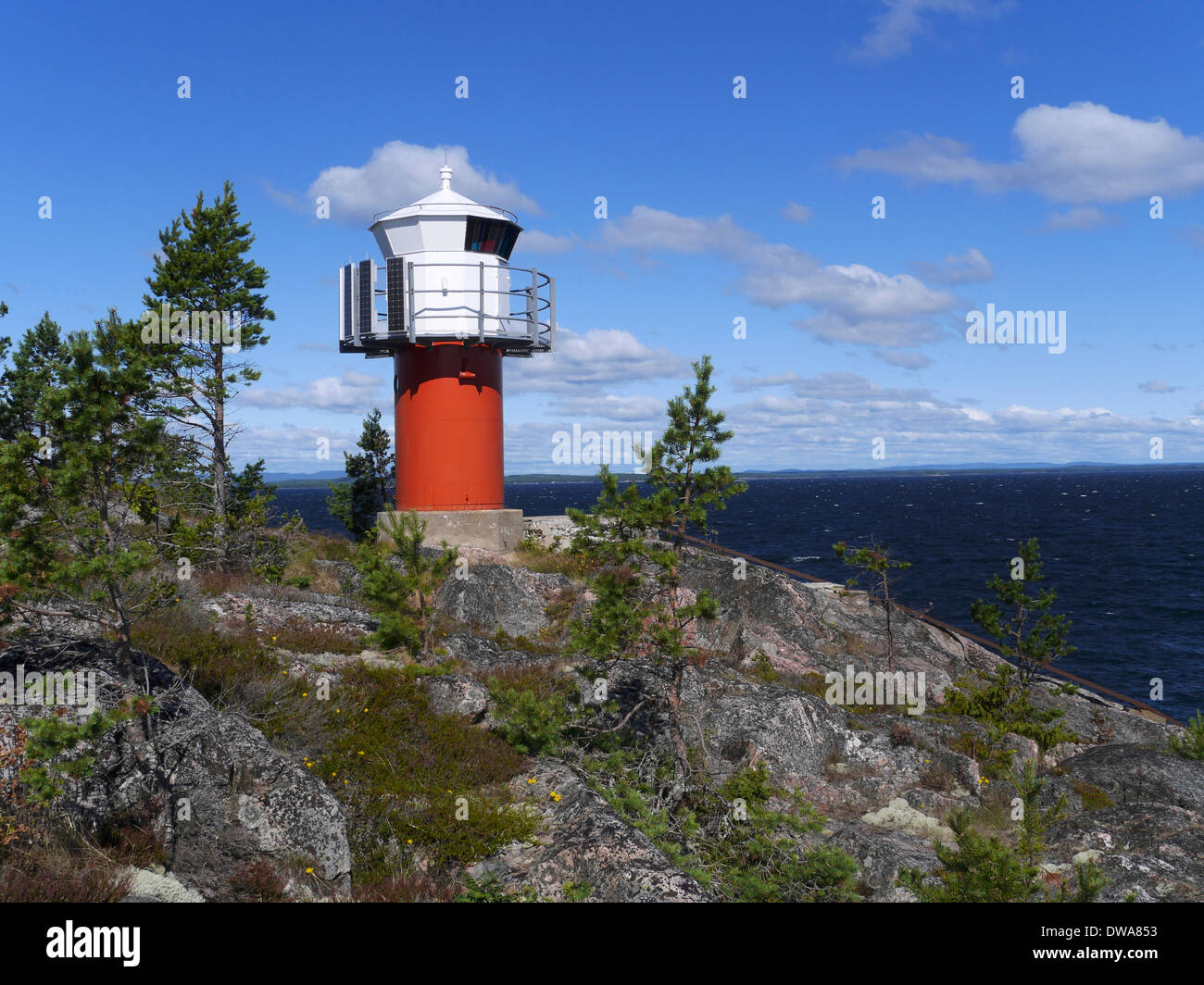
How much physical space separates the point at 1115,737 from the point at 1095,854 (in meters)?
11.3

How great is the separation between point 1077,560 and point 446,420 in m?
54.0

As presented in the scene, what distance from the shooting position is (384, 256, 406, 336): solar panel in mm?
24016

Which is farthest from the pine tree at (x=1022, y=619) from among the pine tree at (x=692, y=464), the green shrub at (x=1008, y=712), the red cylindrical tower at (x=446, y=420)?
the red cylindrical tower at (x=446, y=420)

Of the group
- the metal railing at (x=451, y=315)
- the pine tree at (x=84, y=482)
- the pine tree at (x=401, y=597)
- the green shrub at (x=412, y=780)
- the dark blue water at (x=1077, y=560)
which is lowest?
the dark blue water at (x=1077, y=560)

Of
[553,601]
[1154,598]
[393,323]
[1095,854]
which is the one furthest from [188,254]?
[1154,598]

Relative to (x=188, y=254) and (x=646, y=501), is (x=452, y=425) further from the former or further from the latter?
(x=646, y=501)

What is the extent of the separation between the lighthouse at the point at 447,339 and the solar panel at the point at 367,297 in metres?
0.03

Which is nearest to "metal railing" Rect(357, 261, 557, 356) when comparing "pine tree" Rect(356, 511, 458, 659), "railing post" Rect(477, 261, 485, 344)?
"railing post" Rect(477, 261, 485, 344)

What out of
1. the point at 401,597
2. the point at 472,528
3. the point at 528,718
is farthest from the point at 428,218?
the point at 528,718

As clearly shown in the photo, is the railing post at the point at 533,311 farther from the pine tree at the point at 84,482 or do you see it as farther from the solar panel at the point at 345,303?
the pine tree at the point at 84,482

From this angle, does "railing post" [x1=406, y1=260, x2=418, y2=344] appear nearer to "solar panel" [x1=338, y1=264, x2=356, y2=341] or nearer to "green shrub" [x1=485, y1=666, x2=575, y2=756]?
"solar panel" [x1=338, y1=264, x2=356, y2=341]

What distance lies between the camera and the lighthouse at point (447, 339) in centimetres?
2409

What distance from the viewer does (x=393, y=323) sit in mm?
24078
